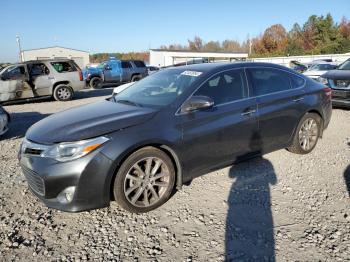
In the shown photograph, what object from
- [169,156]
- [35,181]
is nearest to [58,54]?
[35,181]

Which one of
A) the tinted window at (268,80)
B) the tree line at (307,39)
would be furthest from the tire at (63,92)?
the tree line at (307,39)

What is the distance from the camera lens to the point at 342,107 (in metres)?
9.16

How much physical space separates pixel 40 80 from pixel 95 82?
24.9 ft

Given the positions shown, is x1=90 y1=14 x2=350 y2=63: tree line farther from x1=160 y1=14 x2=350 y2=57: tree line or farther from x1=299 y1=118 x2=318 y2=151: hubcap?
x1=299 y1=118 x2=318 y2=151: hubcap

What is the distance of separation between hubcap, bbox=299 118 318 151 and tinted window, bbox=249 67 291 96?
0.76 meters

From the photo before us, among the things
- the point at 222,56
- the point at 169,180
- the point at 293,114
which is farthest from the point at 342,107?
the point at 222,56

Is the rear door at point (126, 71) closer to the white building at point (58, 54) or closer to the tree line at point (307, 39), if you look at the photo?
the white building at point (58, 54)

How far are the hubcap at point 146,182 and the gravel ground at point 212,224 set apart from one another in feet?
0.61

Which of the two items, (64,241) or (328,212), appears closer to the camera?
(64,241)

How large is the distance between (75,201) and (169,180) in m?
1.07

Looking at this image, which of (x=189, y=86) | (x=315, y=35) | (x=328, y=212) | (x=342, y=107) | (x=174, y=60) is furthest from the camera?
(x=315, y=35)

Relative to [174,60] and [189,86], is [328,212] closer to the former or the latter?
[189,86]

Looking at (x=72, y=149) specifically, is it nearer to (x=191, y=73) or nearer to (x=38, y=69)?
(x=191, y=73)

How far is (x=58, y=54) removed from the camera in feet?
161
